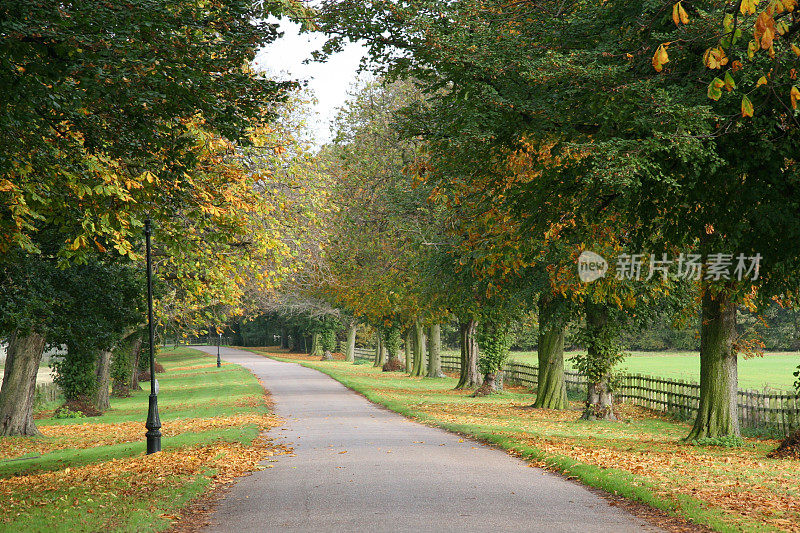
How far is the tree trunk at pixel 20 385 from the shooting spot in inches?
822

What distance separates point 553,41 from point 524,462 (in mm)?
7218

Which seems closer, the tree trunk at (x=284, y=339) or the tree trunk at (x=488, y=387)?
the tree trunk at (x=488, y=387)

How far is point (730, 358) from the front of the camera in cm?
1672

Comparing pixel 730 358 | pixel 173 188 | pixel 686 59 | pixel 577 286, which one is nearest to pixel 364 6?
pixel 173 188

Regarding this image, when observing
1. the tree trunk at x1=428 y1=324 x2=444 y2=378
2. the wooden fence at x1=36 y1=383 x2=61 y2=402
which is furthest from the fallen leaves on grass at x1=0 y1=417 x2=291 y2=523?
the tree trunk at x1=428 y1=324 x2=444 y2=378

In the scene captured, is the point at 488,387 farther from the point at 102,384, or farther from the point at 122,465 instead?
the point at 122,465

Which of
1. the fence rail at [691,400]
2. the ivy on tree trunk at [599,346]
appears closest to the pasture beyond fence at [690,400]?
the fence rail at [691,400]

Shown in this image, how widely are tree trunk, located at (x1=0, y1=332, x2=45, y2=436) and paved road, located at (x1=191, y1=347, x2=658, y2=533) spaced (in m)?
8.80

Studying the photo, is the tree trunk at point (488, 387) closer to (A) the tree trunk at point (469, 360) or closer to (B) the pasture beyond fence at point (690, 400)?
(A) the tree trunk at point (469, 360)

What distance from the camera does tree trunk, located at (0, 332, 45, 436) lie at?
68.5 feet

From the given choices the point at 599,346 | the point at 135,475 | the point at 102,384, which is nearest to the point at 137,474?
the point at 135,475

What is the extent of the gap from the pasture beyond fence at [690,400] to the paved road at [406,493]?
33.0 feet

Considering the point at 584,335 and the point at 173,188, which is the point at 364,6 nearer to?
the point at 173,188

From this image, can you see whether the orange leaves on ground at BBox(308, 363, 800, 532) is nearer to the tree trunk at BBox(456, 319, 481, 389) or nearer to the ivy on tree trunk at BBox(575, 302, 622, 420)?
the ivy on tree trunk at BBox(575, 302, 622, 420)
